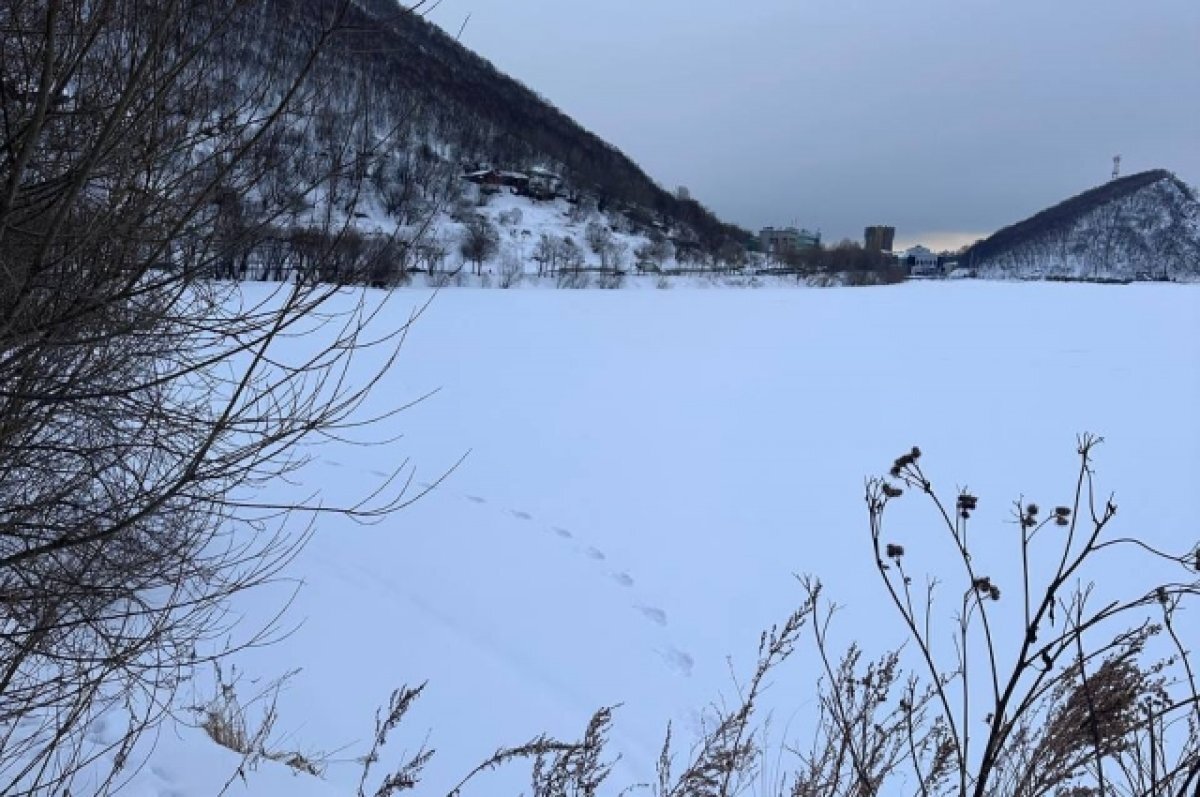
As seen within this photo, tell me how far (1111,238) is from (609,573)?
4506 inches

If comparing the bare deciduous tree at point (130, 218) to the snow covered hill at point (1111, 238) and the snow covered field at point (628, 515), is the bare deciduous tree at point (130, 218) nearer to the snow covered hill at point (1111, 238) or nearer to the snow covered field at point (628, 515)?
the snow covered field at point (628, 515)

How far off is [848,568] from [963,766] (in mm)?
6746

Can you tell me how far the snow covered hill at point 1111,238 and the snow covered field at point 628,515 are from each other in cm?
8588

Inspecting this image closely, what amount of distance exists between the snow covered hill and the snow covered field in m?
85.9

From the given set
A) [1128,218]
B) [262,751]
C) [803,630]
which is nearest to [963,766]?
[262,751]

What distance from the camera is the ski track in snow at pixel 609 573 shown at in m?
5.71

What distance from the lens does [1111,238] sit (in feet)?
317

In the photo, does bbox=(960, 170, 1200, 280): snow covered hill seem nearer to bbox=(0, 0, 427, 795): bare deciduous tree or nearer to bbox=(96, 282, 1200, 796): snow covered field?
bbox=(96, 282, 1200, 796): snow covered field

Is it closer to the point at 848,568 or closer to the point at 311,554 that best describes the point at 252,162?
the point at 311,554

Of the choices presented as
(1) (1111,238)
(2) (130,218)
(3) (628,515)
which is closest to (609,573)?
(3) (628,515)

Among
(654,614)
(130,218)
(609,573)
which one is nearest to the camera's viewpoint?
(130,218)

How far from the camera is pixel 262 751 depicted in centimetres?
357

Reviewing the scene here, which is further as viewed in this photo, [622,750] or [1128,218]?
[1128,218]

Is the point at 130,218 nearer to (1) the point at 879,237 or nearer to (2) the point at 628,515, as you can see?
(2) the point at 628,515
